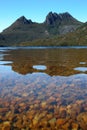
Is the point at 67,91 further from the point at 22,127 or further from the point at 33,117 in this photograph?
the point at 22,127

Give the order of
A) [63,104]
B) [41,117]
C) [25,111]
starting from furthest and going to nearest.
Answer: [63,104]
[25,111]
[41,117]

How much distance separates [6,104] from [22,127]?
3520mm

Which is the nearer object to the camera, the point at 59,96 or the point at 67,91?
the point at 59,96

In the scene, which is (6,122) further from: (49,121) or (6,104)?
(6,104)

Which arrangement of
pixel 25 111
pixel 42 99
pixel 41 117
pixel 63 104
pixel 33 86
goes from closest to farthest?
1. pixel 41 117
2. pixel 25 111
3. pixel 63 104
4. pixel 42 99
5. pixel 33 86

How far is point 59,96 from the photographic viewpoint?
47.3 feet

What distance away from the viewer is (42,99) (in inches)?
544

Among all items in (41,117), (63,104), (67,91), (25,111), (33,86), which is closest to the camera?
(41,117)

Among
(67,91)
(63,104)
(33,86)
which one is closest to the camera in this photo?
(63,104)

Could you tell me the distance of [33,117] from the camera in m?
10.8

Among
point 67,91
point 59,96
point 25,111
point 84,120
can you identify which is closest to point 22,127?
point 25,111

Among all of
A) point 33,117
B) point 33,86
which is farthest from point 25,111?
point 33,86

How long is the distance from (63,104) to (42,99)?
1.68 metres

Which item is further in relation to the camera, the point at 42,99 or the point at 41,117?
the point at 42,99
